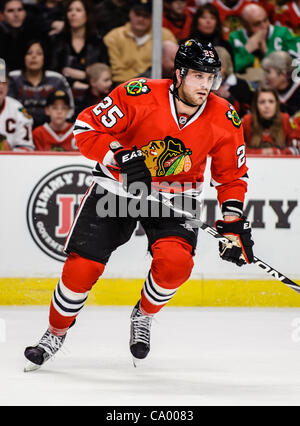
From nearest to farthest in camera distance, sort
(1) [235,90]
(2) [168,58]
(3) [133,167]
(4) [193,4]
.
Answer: (3) [133,167]
(2) [168,58]
(1) [235,90]
(4) [193,4]

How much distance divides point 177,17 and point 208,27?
0.23 meters

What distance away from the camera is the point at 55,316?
3.25m

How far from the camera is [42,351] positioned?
324 cm

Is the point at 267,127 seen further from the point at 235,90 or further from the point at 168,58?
the point at 168,58

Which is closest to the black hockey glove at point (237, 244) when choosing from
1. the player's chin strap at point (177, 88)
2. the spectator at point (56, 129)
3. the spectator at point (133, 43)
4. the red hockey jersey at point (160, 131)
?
the red hockey jersey at point (160, 131)

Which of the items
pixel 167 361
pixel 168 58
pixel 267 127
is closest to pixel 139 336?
pixel 167 361

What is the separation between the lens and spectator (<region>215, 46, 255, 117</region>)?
5.68 m

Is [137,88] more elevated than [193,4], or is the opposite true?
[137,88]

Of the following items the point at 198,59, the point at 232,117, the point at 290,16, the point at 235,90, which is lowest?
the point at 235,90

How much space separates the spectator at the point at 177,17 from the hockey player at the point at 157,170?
8.78ft

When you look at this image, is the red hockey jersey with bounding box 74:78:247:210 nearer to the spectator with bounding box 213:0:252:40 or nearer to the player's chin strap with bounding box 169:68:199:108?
the player's chin strap with bounding box 169:68:199:108

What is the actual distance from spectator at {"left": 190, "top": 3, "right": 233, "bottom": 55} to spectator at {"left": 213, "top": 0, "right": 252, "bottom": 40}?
0.11 m
